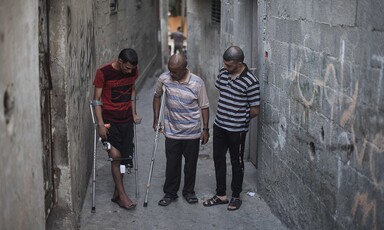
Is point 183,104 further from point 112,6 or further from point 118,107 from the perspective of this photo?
point 112,6

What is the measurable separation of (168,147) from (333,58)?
2.66 m

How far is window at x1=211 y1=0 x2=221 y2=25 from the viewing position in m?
11.4

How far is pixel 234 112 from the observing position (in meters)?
6.41

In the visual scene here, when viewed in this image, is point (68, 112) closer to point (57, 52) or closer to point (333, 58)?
point (57, 52)

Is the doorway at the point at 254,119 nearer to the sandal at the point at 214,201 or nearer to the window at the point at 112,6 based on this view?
the sandal at the point at 214,201

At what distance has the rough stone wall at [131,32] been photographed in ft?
32.5

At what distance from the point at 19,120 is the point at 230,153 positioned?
341 centimetres

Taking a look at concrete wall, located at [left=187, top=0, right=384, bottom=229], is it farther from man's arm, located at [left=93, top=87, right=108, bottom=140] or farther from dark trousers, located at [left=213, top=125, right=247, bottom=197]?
man's arm, located at [left=93, top=87, right=108, bottom=140]

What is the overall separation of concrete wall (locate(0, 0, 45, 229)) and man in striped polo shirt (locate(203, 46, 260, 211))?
2571 millimetres

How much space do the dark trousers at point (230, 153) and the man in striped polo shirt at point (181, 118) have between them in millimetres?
164

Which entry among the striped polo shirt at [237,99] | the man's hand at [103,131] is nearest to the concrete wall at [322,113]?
the striped polo shirt at [237,99]

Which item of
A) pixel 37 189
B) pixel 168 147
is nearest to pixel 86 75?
pixel 168 147

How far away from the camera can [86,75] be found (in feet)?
23.4

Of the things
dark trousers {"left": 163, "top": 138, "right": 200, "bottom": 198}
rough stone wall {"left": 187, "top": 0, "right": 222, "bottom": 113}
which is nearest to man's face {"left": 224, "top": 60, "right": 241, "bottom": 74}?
dark trousers {"left": 163, "top": 138, "right": 200, "bottom": 198}
